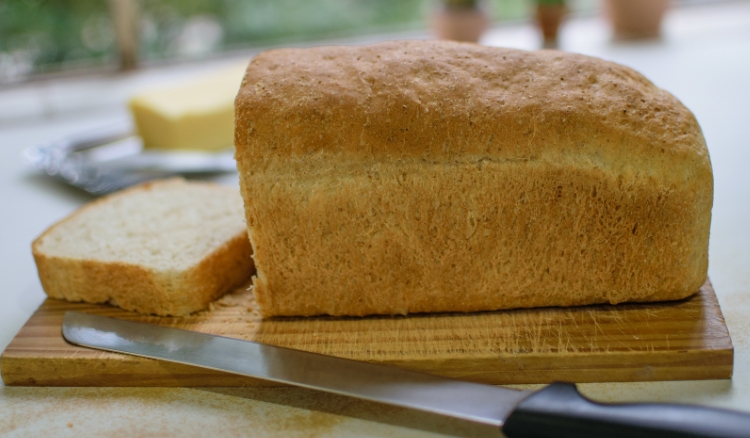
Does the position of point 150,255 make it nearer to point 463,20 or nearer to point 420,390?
point 420,390

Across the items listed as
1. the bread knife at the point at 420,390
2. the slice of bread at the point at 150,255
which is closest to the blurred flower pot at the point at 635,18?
the slice of bread at the point at 150,255

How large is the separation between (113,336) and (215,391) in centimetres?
28

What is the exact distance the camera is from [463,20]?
3.89m

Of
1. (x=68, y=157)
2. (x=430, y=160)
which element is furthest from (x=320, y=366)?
(x=68, y=157)

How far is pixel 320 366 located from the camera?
4.40 ft

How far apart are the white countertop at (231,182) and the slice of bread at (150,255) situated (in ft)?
0.72

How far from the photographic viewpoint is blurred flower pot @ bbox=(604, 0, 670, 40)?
14.0 feet

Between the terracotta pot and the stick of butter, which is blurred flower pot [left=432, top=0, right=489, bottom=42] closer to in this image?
the terracotta pot

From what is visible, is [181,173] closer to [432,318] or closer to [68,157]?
[68,157]

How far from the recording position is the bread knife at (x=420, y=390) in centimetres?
107

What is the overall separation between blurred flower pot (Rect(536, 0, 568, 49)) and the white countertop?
0.14 meters

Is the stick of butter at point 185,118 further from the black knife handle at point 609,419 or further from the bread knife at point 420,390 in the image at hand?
the black knife handle at point 609,419

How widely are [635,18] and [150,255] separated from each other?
12.2 ft

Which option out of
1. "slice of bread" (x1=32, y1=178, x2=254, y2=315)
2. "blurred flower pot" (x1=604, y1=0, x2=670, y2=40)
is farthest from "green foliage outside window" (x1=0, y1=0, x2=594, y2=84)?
"slice of bread" (x1=32, y1=178, x2=254, y2=315)
